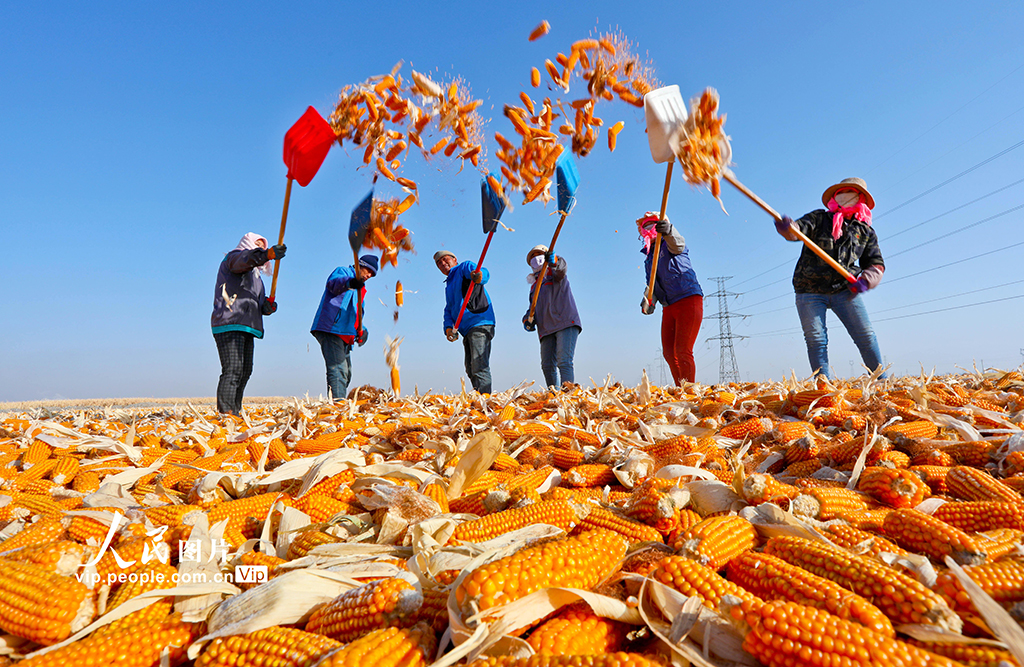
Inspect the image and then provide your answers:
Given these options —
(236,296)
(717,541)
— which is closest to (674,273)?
(236,296)

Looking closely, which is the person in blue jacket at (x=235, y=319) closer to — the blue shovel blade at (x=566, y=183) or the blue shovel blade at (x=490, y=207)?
the blue shovel blade at (x=490, y=207)

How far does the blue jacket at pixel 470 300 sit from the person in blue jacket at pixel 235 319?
3145mm

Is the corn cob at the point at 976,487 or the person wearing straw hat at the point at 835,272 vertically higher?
the person wearing straw hat at the point at 835,272

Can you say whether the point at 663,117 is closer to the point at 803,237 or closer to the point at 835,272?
the point at 803,237

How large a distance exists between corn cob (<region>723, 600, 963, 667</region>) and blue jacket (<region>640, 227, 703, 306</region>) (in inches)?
279

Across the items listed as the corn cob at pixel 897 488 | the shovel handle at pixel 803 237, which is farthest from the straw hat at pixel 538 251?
the corn cob at pixel 897 488

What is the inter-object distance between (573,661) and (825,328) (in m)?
7.31

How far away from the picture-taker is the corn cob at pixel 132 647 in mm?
1169

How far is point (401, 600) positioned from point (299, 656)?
23cm

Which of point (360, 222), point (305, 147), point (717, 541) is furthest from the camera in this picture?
point (360, 222)

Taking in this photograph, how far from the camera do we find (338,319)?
28.4ft

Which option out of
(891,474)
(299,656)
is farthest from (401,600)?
(891,474)

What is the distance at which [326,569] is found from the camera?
150 cm

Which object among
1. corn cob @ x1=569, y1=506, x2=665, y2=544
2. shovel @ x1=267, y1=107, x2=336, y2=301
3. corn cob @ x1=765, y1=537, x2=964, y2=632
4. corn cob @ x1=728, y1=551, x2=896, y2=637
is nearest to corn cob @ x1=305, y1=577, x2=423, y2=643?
corn cob @ x1=569, y1=506, x2=665, y2=544
